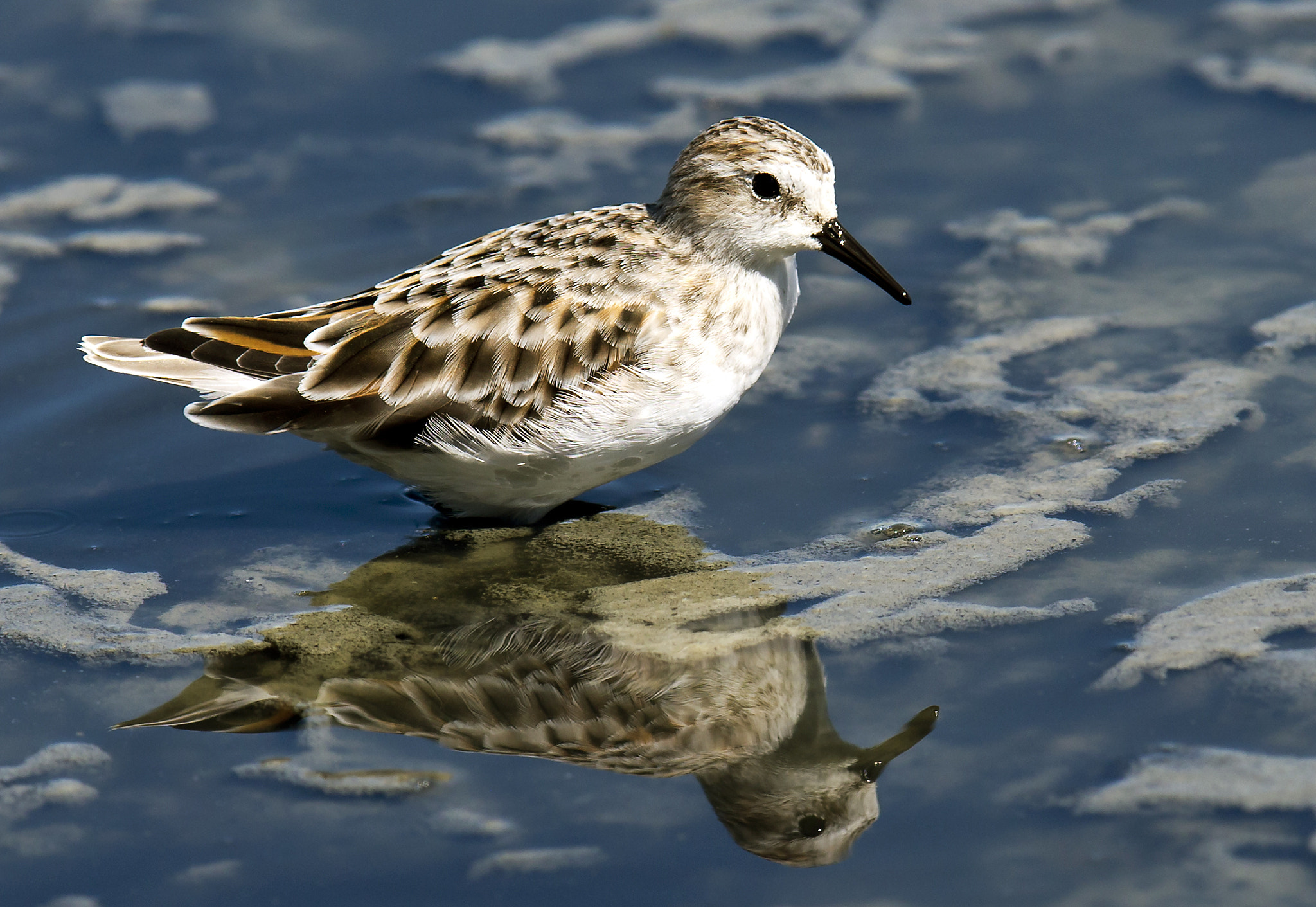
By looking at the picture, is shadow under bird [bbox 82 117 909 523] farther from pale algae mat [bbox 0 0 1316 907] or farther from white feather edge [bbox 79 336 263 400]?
pale algae mat [bbox 0 0 1316 907]

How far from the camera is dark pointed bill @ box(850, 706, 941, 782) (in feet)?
16.4

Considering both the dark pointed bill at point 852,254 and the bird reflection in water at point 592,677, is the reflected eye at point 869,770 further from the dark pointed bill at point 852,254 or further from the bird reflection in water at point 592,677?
the dark pointed bill at point 852,254

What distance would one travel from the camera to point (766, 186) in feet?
20.9

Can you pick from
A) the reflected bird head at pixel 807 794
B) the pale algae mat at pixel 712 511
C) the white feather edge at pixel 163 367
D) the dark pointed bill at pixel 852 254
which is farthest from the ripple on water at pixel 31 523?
the dark pointed bill at pixel 852 254

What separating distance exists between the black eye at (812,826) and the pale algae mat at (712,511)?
23 mm

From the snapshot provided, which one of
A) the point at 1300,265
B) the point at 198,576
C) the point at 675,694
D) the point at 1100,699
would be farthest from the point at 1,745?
the point at 1300,265

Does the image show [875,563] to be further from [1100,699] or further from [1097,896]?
[1097,896]

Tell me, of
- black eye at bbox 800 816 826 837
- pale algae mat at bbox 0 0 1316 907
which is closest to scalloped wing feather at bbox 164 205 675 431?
pale algae mat at bbox 0 0 1316 907

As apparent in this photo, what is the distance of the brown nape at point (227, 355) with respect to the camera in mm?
6152

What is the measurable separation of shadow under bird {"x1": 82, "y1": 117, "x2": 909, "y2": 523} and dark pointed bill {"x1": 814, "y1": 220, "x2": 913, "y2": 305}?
0.5 inches

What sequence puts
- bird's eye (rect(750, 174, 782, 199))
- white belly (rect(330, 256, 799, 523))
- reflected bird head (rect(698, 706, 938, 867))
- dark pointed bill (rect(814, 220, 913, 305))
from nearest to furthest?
reflected bird head (rect(698, 706, 938, 867)) → white belly (rect(330, 256, 799, 523)) → bird's eye (rect(750, 174, 782, 199)) → dark pointed bill (rect(814, 220, 913, 305))

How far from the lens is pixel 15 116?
30.5 feet

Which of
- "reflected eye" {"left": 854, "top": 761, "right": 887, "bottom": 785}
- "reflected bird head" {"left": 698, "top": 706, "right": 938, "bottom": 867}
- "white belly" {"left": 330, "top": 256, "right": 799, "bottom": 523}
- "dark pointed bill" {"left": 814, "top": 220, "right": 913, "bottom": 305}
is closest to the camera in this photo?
"reflected bird head" {"left": 698, "top": 706, "right": 938, "bottom": 867}

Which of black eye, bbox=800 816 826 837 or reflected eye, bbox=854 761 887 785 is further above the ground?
reflected eye, bbox=854 761 887 785
